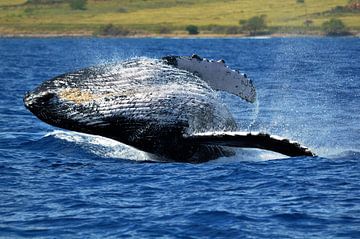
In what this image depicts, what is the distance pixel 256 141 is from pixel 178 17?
417ft

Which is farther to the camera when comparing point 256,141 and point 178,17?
point 178,17

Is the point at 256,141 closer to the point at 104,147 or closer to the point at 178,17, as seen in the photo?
the point at 104,147

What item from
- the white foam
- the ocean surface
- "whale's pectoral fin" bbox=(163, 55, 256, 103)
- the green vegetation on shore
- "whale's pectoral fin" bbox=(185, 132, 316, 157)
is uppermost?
"whale's pectoral fin" bbox=(163, 55, 256, 103)

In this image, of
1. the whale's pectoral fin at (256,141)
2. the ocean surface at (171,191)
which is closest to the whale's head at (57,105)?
the ocean surface at (171,191)

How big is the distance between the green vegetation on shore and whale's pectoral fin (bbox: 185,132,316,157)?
364 ft

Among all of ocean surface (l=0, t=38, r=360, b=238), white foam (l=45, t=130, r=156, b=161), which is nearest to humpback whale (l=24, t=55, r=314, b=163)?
ocean surface (l=0, t=38, r=360, b=238)

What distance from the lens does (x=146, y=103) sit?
12.8 m

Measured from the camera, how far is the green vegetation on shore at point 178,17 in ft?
424

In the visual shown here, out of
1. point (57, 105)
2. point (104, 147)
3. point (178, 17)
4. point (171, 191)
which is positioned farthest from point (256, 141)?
point (178, 17)

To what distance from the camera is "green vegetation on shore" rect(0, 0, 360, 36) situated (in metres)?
129

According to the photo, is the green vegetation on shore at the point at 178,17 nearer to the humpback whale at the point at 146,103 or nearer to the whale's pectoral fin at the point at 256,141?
the humpback whale at the point at 146,103

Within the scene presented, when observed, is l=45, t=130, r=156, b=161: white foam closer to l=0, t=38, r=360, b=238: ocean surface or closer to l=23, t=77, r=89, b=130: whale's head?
l=0, t=38, r=360, b=238: ocean surface

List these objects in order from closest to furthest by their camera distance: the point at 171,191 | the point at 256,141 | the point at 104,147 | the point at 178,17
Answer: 1. the point at 171,191
2. the point at 256,141
3. the point at 104,147
4. the point at 178,17

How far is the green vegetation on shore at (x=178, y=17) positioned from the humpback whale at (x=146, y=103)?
361ft
